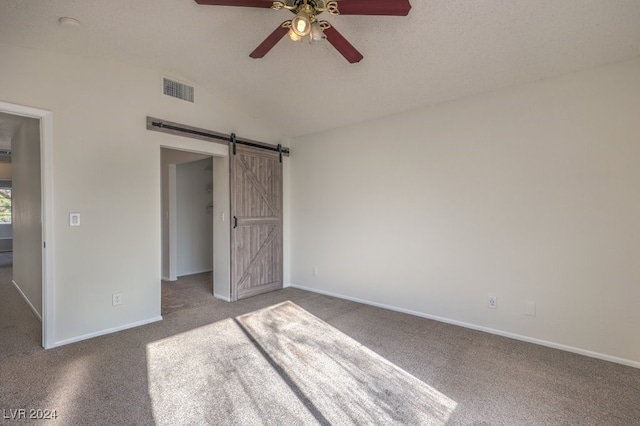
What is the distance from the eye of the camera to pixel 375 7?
73.8 inches

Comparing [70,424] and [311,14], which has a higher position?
[311,14]

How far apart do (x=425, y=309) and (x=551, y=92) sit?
2604 mm

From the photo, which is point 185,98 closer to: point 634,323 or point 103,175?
point 103,175

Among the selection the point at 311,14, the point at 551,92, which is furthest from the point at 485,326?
the point at 311,14

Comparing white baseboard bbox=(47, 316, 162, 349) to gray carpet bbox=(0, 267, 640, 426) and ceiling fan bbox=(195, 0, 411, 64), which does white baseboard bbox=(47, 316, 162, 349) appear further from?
ceiling fan bbox=(195, 0, 411, 64)

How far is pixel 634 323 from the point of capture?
102 inches

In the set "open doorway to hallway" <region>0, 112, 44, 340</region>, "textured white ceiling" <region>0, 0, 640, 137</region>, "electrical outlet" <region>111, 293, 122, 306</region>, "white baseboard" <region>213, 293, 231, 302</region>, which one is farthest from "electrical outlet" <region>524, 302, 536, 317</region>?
"open doorway to hallway" <region>0, 112, 44, 340</region>

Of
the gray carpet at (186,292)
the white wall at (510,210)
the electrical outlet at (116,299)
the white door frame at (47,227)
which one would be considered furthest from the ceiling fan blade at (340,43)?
the gray carpet at (186,292)

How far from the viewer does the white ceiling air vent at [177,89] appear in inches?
145

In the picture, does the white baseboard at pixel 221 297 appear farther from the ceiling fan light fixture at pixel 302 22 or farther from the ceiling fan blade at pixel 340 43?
the ceiling fan light fixture at pixel 302 22

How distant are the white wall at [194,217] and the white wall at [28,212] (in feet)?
7.08

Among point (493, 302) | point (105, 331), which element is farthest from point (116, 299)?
point (493, 302)

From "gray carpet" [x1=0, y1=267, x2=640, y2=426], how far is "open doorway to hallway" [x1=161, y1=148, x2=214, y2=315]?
77.0 inches

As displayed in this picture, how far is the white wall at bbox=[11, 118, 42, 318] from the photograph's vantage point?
12.0 ft
